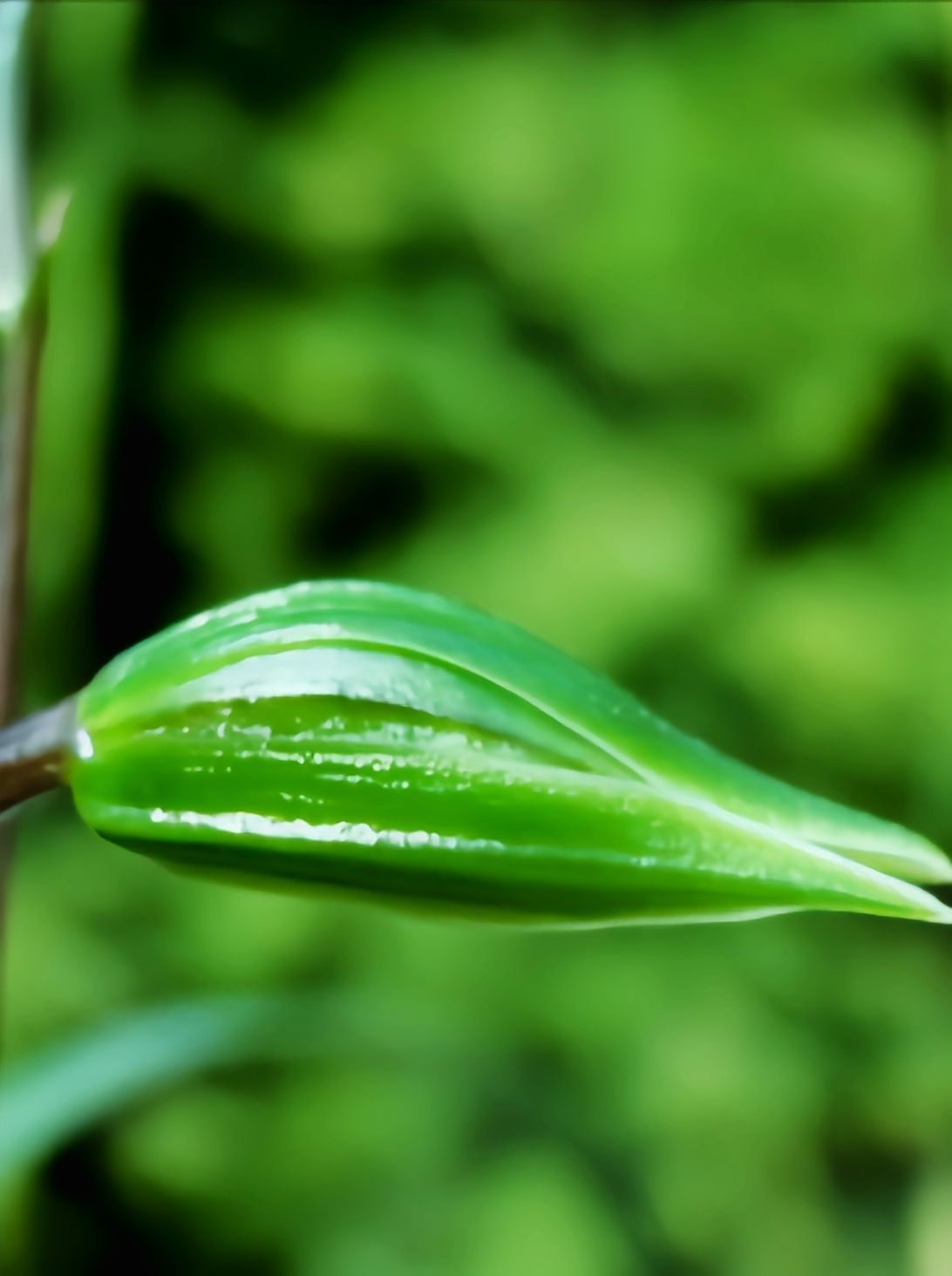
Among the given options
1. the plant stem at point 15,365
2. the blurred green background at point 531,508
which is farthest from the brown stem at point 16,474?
the blurred green background at point 531,508

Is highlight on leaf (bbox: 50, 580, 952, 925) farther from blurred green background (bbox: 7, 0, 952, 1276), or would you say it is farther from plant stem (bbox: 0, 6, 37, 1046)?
blurred green background (bbox: 7, 0, 952, 1276)

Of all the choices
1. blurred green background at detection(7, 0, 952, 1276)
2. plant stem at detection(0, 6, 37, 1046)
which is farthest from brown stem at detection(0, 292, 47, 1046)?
blurred green background at detection(7, 0, 952, 1276)

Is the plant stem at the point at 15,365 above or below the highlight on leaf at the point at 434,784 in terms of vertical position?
above

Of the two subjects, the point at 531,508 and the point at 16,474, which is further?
the point at 531,508

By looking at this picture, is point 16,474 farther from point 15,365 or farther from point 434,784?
point 434,784

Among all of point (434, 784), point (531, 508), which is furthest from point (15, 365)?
point (531, 508)

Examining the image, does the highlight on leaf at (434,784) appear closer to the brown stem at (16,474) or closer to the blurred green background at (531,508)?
the brown stem at (16,474)
